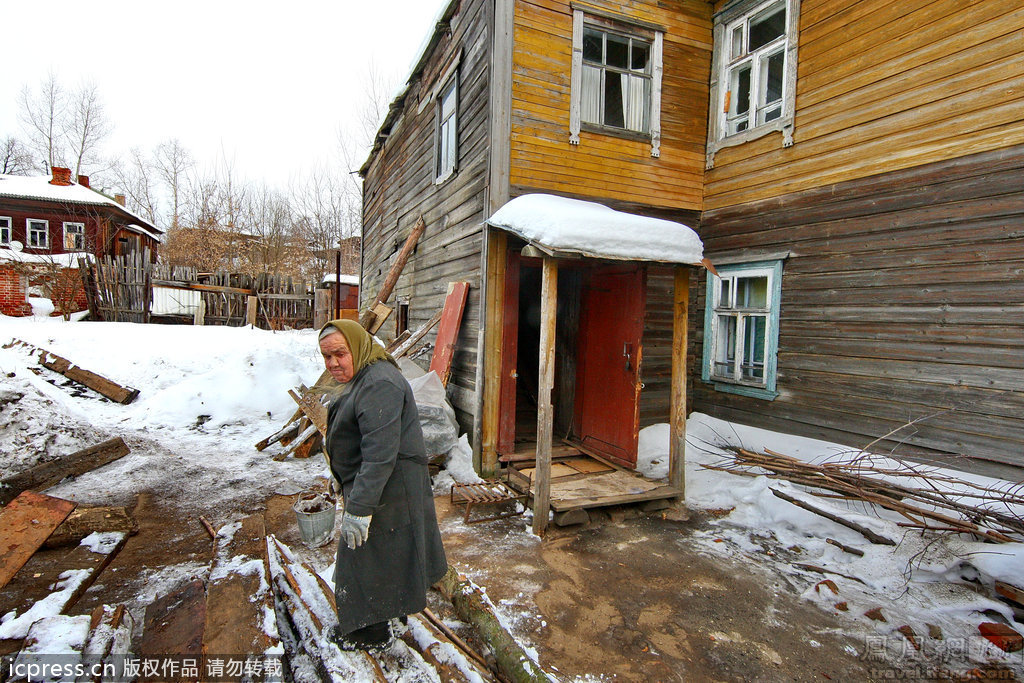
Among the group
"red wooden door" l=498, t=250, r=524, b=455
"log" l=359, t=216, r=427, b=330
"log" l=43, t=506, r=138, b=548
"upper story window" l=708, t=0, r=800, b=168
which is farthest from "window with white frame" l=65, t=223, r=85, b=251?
"upper story window" l=708, t=0, r=800, b=168

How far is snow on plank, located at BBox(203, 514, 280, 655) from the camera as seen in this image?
2557 millimetres

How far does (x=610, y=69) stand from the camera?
6.67 m

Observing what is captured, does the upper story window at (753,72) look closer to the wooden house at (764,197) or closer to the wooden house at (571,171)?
the wooden house at (764,197)

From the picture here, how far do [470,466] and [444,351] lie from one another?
1696mm

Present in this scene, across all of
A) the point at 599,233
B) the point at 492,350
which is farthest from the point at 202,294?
the point at 599,233

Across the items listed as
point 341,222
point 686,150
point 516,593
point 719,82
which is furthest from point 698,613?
point 341,222

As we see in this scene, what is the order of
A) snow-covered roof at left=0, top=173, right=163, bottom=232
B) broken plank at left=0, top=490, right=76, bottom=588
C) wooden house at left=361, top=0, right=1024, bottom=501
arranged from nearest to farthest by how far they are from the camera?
broken plank at left=0, top=490, right=76, bottom=588 < wooden house at left=361, top=0, right=1024, bottom=501 < snow-covered roof at left=0, top=173, right=163, bottom=232

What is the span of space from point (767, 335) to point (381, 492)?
578cm

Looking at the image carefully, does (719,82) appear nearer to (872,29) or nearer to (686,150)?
(686,150)

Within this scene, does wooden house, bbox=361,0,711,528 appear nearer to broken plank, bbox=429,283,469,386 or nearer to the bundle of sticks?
broken plank, bbox=429,283,469,386

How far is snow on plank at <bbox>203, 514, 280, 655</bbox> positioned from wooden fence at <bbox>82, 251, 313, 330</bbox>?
12779 mm

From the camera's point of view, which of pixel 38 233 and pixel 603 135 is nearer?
pixel 603 135

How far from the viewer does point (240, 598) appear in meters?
2.94

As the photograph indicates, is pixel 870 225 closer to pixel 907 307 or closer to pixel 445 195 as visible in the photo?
pixel 907 307
